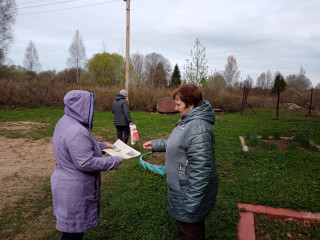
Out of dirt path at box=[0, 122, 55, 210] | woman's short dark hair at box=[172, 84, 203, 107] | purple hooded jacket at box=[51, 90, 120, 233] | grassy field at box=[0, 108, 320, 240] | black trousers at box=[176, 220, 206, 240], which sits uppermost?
woman's short dark hair at box=[172, 84, 203, 107]

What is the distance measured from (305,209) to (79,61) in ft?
150

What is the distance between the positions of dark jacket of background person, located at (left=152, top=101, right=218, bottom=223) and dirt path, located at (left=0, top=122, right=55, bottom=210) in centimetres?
334

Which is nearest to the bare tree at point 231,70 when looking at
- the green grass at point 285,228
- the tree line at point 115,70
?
the tree line at point 115,70

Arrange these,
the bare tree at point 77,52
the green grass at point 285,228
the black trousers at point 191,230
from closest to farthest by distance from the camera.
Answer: the black trousers at point 191,230
the green grass at point 285,228
the bare tree at point 77,52

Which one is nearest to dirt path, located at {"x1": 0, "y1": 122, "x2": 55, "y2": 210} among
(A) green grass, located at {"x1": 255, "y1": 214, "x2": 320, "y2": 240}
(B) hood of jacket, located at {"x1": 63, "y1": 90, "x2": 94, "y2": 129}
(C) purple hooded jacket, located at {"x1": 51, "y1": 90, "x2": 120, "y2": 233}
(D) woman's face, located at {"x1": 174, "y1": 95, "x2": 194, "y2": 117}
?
(C) purple hooded jacket, located at {"x1": 51, "y1": 90, "x2": 120, "y2": 233}

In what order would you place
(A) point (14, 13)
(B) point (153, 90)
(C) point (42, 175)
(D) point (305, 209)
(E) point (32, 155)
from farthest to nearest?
(A) point (14, 13) < (B) point (153, 90) < (E) point (32, 155) < (C) point (42, 175) < (D) point (305, 209)

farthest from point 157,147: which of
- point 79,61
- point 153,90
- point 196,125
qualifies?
point 79,61

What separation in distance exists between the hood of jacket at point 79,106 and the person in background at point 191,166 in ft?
2.71

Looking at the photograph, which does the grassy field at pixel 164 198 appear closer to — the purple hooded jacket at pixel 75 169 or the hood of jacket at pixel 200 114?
the purple hooded jacket at pixel 75 169

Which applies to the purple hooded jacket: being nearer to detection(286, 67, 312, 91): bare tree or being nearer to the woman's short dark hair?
the woman's short dark hair

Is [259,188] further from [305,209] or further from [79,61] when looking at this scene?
[79,61]

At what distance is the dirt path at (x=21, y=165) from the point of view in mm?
4344

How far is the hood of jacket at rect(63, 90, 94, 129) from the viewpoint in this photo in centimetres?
212

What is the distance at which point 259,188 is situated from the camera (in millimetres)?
4047
